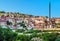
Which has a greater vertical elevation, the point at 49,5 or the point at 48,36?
the point at 49,5

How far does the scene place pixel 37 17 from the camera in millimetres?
30031

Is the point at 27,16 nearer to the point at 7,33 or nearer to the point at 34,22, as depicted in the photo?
the point at 34,22

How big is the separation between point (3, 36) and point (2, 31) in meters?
0.46

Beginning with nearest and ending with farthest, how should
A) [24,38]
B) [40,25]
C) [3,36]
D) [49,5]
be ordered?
[3,36] → [24,38] → [49,5] → [40,25]

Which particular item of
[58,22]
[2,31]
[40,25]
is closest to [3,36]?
[2,31]

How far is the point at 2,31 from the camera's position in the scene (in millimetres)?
10070

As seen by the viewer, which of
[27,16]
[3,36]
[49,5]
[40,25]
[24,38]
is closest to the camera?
[3,36]

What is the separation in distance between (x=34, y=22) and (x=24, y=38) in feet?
47.8

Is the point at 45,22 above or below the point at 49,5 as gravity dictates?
below

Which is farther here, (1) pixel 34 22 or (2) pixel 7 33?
(1) pixel 34 22

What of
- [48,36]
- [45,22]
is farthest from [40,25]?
[48,36]

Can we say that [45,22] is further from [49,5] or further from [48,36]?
[48,36]

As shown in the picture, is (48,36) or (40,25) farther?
(40,25)

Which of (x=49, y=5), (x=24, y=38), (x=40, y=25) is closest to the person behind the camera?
(x=24, y=38)
